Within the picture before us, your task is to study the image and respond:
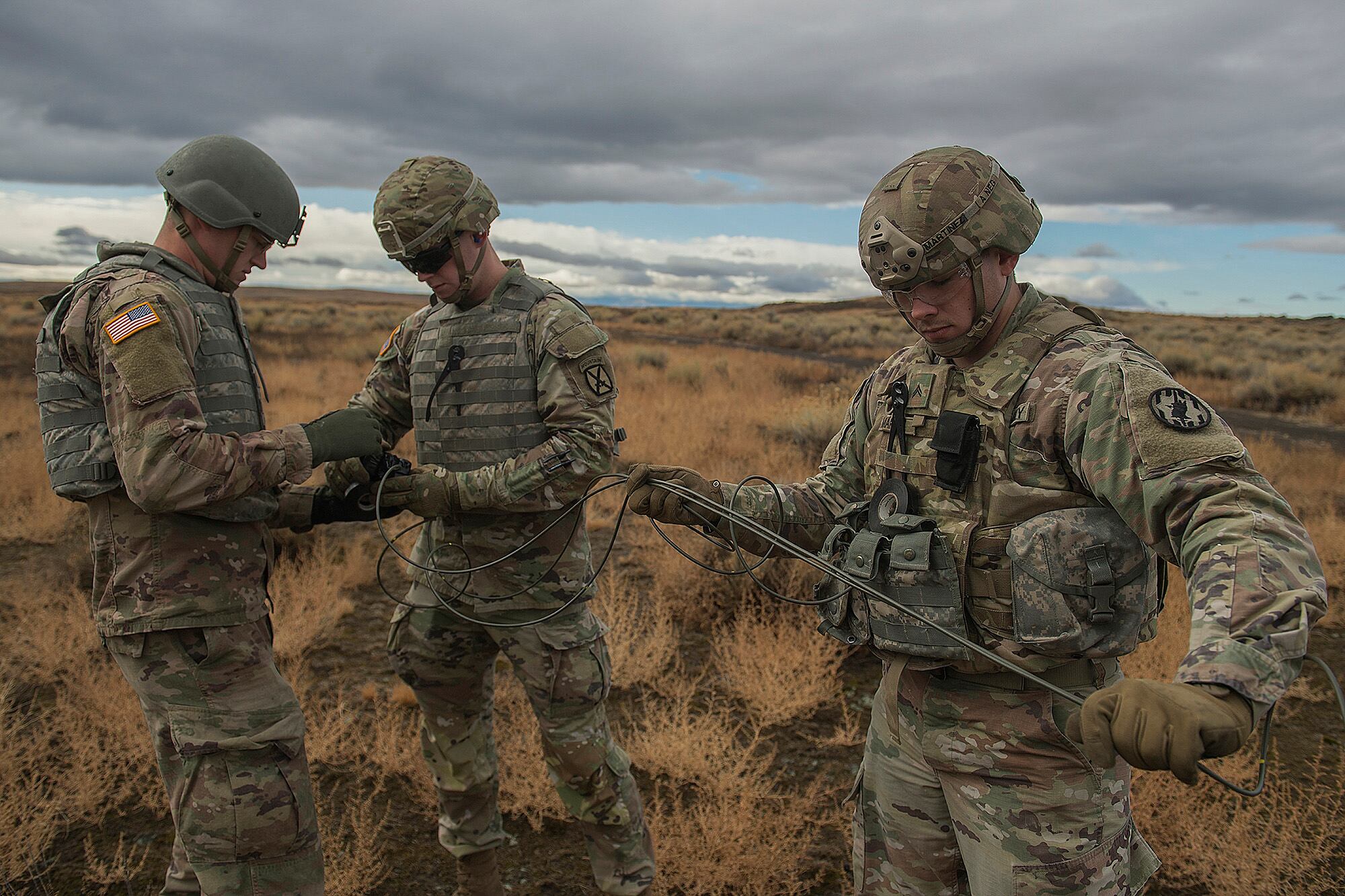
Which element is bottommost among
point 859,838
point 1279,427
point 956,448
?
point 859,838

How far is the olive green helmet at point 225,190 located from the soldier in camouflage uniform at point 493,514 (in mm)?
348

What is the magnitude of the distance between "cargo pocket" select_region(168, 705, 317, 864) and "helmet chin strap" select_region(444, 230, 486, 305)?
1.57m

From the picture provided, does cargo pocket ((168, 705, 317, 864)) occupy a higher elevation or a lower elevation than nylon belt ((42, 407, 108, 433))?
lower

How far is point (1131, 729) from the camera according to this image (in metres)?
1.36

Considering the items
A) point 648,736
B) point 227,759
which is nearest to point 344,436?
point 227,759

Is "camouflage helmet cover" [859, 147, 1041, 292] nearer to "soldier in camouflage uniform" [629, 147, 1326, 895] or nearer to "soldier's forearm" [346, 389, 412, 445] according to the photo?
"soldier in camouflage uniform" [629, 147, 1326, 895]

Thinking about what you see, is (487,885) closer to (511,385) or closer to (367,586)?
(511,385)

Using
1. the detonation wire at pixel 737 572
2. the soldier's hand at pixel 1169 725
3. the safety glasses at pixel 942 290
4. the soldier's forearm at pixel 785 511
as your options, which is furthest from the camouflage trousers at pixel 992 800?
the safety glasses at pixel 942 290

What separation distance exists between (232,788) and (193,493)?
2.99 feet

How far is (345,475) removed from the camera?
3.08 m

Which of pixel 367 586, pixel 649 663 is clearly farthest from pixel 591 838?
pixel 367 586

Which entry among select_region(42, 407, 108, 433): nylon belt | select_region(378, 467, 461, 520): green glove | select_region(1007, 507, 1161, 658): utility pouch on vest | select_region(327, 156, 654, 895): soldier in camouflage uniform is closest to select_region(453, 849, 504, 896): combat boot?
select_region(327, 156, 654, 895): soldier in camouflage uniform

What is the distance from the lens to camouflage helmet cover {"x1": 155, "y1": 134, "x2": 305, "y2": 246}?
103 inches

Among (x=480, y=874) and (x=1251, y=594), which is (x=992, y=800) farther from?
(x=480, y=874)
